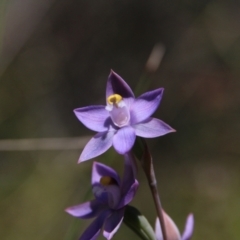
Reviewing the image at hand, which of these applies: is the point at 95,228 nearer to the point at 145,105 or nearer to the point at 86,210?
the point at 86,210

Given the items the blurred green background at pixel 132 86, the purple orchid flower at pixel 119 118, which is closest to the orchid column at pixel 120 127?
the purple orchid flower at pixel 119 118

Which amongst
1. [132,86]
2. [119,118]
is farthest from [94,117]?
[132,86]

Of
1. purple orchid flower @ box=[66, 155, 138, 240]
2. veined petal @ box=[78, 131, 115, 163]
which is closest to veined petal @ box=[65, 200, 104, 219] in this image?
purple orchid flower @ box=[66, 155, 138, 240]

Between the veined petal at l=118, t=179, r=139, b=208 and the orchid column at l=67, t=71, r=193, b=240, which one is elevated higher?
the orchid column at l=67, t=71, r=193, b=240

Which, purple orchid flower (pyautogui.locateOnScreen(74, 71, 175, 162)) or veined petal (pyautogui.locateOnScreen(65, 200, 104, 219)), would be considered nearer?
purple orchid flower (pyautogui.locateOnScreen(74, 71, 175, 162))

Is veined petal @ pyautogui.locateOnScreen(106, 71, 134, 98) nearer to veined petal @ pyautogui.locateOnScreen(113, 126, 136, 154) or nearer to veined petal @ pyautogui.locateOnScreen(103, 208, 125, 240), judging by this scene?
veined petal @ pyautogui.locateOnScreen(113, 126, 136, 154)

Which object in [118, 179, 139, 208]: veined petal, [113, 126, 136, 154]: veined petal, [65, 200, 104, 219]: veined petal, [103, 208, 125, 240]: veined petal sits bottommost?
[65, 200, 104, 219]: veined petal
